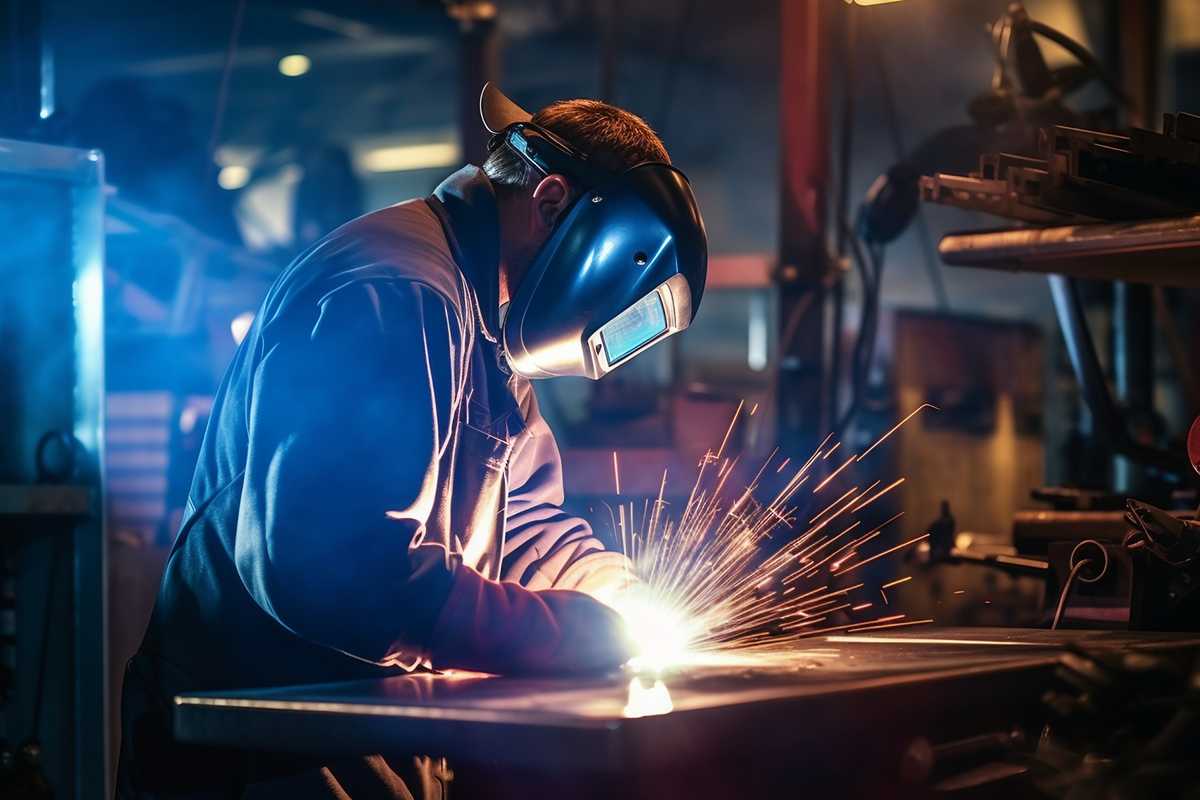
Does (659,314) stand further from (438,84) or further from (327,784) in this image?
(438,84)

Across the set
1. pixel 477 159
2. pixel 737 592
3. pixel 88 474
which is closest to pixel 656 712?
pixel 737 592

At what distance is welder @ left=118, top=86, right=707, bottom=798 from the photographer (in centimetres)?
156

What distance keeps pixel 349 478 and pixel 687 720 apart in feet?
1.81

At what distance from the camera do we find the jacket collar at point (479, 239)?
6.49ft

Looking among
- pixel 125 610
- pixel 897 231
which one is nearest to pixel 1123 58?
pixel 897 231

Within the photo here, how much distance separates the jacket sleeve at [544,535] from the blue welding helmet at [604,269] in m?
0.27

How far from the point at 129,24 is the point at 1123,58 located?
3819mm

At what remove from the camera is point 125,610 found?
3541 millimetres

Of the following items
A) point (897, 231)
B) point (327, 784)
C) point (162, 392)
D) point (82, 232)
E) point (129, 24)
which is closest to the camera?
point (327, 784)

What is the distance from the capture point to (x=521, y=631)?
5.16ft

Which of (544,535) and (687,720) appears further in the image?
(544,535)

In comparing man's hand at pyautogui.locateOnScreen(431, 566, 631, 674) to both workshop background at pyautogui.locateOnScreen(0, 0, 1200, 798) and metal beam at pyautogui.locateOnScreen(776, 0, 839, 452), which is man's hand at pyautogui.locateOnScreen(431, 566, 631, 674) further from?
metal beam at pyautogui.locateOnScreen(776, 0, 839, 452)

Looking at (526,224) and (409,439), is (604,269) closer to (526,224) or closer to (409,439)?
(526,224)

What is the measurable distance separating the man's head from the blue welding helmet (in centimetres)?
2
